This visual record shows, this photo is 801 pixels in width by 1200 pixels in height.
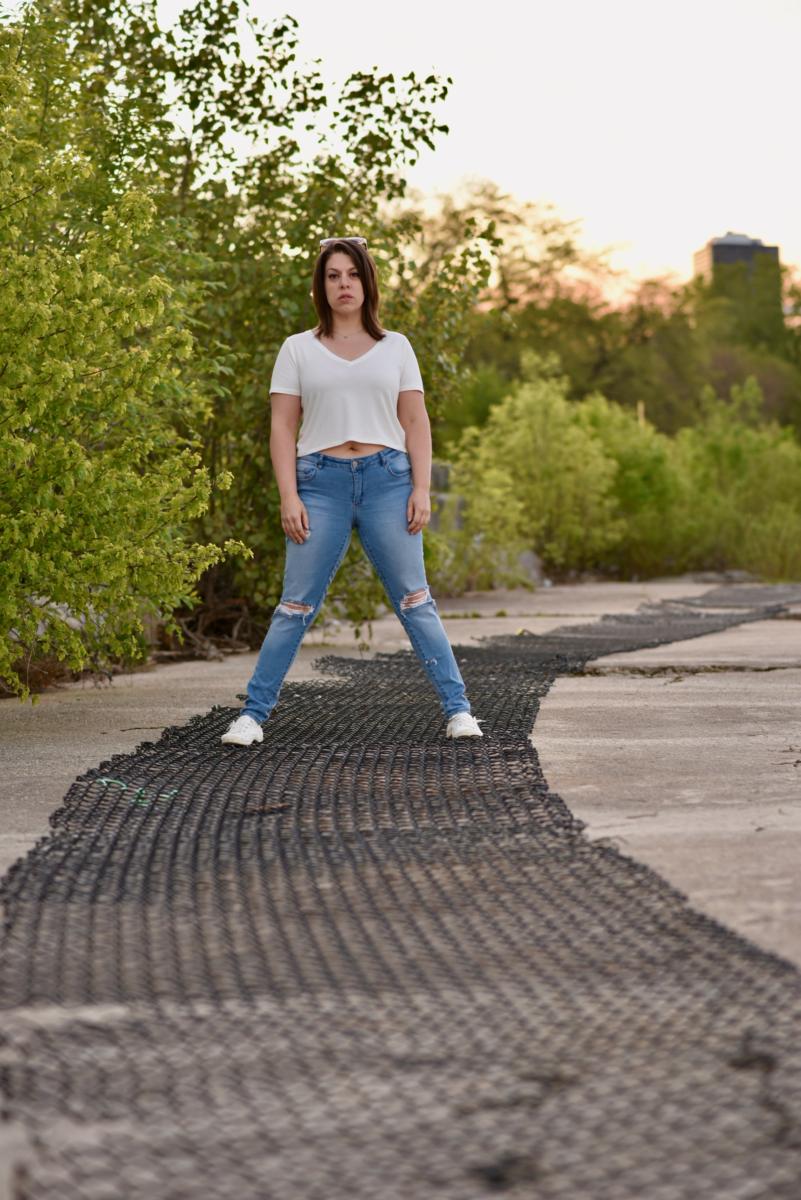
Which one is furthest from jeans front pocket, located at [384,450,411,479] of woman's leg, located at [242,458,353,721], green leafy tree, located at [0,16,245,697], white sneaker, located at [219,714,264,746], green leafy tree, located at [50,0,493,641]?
green leafy tree, located at [50,0,493,641]

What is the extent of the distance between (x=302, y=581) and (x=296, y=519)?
229 millimetres

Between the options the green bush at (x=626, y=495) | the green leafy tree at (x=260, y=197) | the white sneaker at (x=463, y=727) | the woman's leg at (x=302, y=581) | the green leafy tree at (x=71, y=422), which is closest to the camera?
the green leafy tree at (x=71, y=422)

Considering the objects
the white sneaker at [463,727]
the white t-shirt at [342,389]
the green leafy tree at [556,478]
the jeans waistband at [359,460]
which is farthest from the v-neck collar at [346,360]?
the green leafy tree at [556,478]

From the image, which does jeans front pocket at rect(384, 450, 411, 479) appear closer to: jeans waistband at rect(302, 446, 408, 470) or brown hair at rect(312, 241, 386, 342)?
jeans waistband at rect(302, 446, 408, 470)

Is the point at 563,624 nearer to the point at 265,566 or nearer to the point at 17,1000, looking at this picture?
the point at 265,566

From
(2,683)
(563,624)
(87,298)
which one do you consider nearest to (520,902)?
(87,298)

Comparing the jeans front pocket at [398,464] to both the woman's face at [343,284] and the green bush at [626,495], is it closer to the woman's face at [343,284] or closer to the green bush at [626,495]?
the woman's face at [343,284]

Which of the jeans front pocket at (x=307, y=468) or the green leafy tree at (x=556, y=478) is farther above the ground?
the green leafy tree at (x=556, y=478)

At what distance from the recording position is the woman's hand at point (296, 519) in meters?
5.65

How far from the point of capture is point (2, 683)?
24.7 feet

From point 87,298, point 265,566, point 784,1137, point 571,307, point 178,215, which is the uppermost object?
point 571,307

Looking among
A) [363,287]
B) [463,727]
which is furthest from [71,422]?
[463,727]

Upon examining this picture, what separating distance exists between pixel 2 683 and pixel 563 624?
6.69 m

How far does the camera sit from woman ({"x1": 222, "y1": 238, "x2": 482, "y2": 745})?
18.5ft
